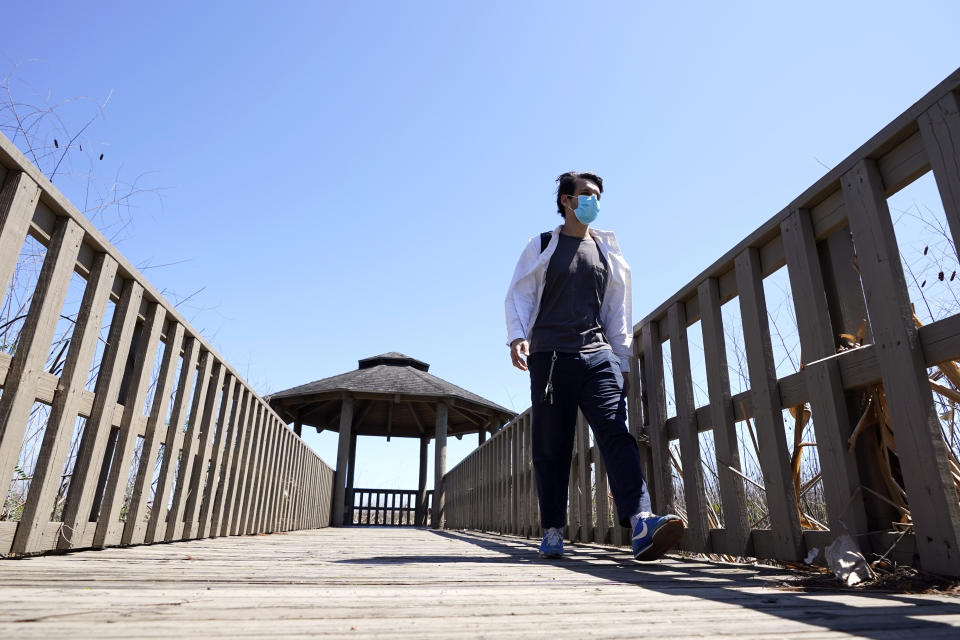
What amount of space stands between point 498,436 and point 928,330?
532 cm

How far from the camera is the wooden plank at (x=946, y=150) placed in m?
1.46

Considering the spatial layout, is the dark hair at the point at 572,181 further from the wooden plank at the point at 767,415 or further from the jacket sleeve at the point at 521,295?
the wooden plank at the point at 767,415

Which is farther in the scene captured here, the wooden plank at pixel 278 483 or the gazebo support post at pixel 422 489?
the gazebo support post at pixel 422 489

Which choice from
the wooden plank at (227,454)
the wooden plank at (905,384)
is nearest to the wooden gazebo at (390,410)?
the wooden plank at (227,454)

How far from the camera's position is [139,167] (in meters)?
3.70

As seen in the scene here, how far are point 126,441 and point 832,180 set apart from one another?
2.85m

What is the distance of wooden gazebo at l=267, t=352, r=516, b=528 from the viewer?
480 inches

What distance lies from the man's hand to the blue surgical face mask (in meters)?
0.64

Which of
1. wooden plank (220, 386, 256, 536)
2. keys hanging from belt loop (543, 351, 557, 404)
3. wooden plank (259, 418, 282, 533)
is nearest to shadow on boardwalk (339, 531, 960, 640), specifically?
keys hanging from belt loop (543, 351, 557, 404)

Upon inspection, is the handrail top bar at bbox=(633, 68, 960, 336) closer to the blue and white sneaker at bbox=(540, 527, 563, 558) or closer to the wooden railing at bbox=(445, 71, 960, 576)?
the wooden railing at bbox=(445, 71, 960, 576)

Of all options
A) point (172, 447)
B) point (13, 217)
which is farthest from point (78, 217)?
point (172, 447)

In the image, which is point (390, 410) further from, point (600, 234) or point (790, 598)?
point (790, 598)

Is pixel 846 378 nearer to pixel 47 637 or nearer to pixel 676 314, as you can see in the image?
pixel 676 314

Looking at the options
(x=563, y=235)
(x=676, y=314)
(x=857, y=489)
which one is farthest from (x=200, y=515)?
(x=857, y=489)
